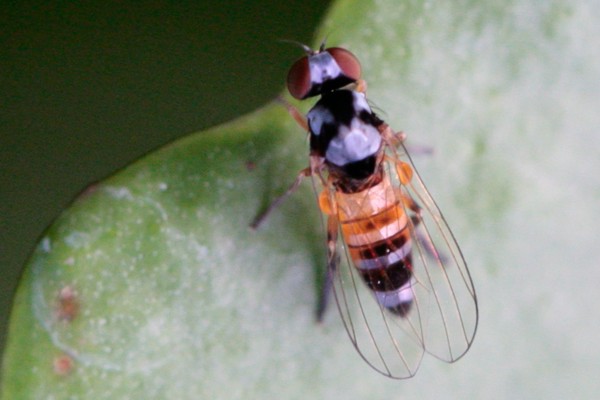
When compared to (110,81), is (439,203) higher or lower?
lower

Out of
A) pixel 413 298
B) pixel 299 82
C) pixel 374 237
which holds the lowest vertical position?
pixel 413 298

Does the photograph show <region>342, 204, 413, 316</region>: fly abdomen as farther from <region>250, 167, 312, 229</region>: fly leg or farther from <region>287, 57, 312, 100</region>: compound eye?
<region>287, 57, 312, 100</region>: compound eye

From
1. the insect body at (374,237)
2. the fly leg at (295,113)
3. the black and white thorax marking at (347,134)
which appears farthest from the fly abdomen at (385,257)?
the fly leg at (295,113)

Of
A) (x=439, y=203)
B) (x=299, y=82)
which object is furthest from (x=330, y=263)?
(x=299, y=82)

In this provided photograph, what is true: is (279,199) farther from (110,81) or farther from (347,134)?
(110,81)

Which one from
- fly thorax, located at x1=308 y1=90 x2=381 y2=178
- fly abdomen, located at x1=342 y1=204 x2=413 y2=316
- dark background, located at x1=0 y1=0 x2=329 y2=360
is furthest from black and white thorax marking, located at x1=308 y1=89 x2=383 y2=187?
dark background, located at x1=0 y1=0 x2=329 y2=360
